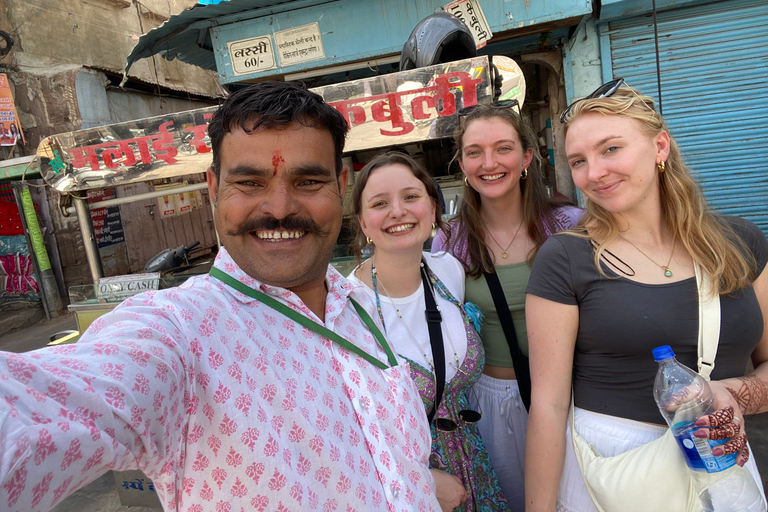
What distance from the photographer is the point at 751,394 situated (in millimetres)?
1388

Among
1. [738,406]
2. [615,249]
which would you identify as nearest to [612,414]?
[738,406]

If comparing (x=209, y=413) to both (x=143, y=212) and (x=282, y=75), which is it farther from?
(x=143, y=212)

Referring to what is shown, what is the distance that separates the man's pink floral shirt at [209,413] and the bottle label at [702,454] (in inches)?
29.5

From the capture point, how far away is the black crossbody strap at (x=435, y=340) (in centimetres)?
172

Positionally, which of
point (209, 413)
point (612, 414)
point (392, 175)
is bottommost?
point (612, 414)

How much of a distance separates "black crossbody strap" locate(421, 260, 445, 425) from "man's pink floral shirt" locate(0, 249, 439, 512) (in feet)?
1.99

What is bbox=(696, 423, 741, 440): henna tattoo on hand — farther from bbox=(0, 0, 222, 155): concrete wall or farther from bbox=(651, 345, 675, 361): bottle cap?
bbox=(0, 0, 222, 155): concrete wall

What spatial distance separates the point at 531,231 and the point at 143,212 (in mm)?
11704

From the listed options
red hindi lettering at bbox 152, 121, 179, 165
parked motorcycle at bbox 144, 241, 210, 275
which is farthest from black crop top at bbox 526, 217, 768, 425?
parked motorcycle at bbox 144, 241, 210, 275

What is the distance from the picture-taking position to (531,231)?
2174mm

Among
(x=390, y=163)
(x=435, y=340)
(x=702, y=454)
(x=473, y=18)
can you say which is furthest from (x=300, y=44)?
(x=702, y=454)

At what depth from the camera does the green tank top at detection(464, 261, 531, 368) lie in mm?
1990

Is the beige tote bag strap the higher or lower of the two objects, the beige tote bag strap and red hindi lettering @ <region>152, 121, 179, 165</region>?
the lower

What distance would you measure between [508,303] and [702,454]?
0.95m
